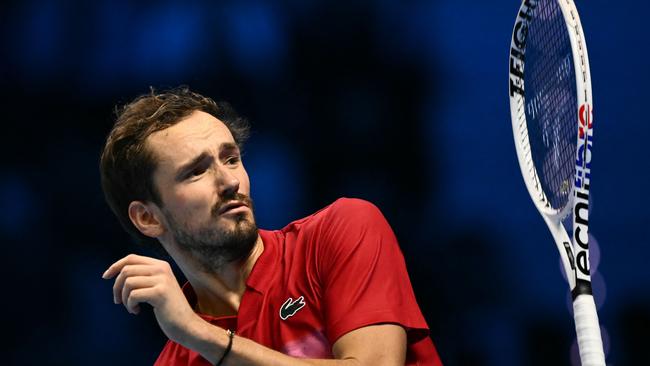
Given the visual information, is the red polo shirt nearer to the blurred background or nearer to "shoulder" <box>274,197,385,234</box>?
"shoulder" <box>274,197,385,234</box>

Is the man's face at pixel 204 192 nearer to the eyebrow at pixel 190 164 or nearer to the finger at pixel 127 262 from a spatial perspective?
the eyebrow at pixel 190 164

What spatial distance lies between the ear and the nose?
25cm

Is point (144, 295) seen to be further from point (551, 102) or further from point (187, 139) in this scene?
point (551, 102)

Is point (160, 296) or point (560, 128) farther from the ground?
point (560, 128)

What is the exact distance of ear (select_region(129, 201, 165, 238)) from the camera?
2.88m

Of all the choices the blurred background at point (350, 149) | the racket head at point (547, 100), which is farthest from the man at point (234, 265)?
the blurred background at point (350, 149)

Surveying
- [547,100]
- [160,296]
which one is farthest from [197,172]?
[547,100]

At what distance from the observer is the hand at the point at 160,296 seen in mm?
2326

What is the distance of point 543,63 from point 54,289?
2236 mm

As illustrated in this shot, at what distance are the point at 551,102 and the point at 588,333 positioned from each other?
2.18ft

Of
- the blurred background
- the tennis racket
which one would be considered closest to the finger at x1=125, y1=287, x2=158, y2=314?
the tennis racket

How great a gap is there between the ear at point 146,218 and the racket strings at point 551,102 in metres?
1.03

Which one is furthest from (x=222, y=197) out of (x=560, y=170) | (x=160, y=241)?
(x=560, y=170)

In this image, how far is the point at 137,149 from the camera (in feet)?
9.43
